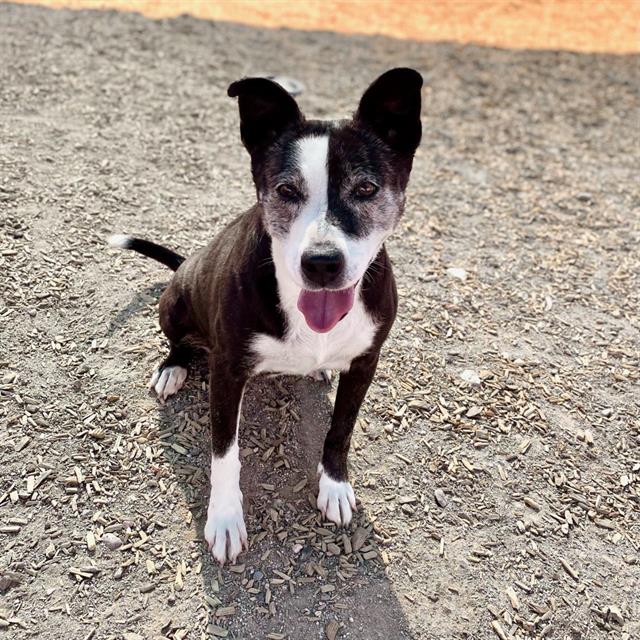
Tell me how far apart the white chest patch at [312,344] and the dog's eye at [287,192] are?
1.51ft

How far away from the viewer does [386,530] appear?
324 cm

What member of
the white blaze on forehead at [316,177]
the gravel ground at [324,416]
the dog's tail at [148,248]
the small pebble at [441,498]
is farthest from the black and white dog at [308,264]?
the dog's tail at [148,248]

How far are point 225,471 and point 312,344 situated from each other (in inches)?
28.3

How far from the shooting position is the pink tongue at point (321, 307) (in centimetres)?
272

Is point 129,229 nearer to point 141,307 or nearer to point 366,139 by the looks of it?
point 141,307

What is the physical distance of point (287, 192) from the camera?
264cm

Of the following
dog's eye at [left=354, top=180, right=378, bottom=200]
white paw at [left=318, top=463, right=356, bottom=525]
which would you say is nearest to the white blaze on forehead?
dog's eye at [left=354, top=180, right=378, bottom=200]

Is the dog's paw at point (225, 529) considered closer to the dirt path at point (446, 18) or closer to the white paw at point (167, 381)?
the white paw at point (167, 381)

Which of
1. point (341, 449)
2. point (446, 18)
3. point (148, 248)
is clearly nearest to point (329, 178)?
point (341, 449)

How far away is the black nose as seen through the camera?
2.44 meters

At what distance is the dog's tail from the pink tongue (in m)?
1.55

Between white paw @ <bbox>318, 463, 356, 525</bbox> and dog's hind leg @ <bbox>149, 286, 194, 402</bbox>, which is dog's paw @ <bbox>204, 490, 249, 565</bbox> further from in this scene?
dog's hind leg @ <bbox>149, 286, 194, 402</bbox>

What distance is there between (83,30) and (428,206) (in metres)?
5.03

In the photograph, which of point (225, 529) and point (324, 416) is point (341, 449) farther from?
point (225, 529)
